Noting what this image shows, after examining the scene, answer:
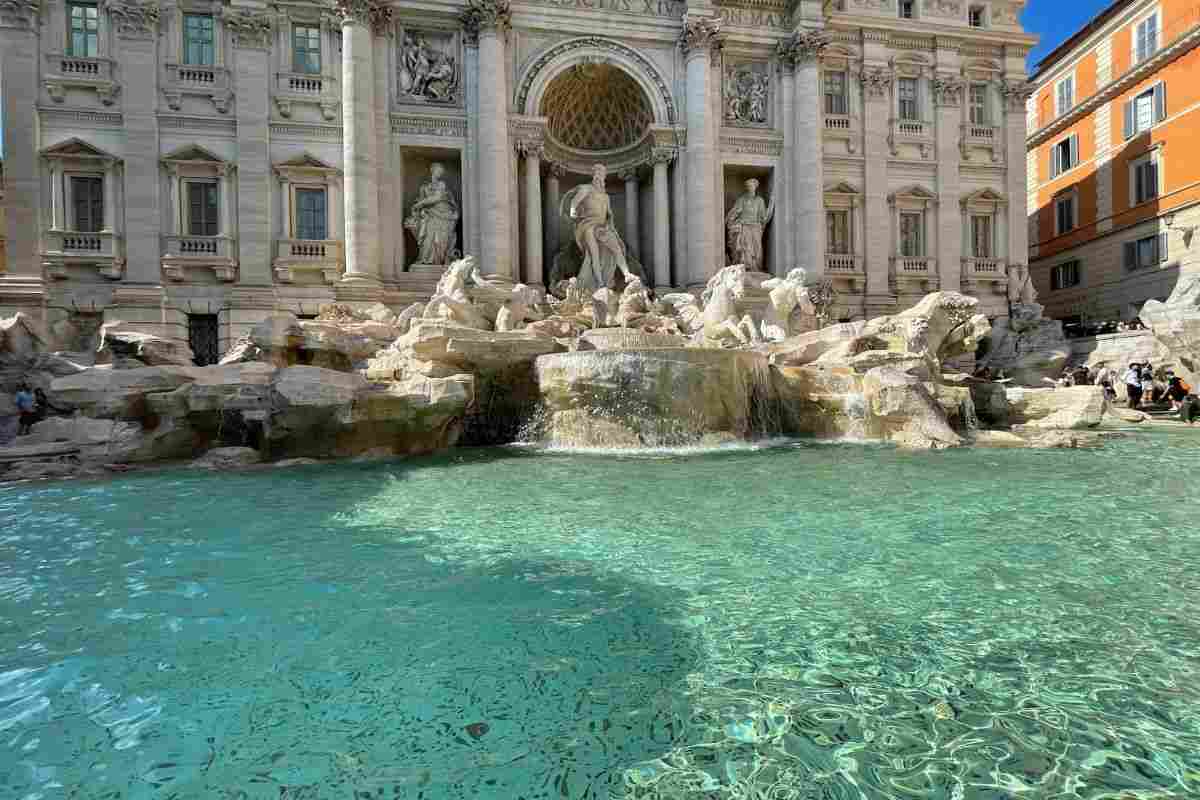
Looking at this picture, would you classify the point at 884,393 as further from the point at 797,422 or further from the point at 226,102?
the point at 226,102

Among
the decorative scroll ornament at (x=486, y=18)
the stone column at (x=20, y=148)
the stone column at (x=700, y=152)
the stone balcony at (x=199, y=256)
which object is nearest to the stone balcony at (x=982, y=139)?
the stone column at (x=700, y=152)

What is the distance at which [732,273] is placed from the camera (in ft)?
41.7

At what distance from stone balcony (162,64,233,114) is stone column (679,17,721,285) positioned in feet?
38.9

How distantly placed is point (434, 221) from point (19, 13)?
1025cm

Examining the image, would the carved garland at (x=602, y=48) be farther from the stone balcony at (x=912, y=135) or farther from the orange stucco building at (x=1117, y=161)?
the orange stucco building at (x=1117, y=161)

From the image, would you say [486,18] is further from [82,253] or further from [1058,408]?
[1058,408]

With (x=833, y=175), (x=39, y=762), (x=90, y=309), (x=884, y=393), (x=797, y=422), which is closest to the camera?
(x=39, y=762)

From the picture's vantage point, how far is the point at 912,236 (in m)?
19.5

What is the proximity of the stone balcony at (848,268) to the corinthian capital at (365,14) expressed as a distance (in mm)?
13920

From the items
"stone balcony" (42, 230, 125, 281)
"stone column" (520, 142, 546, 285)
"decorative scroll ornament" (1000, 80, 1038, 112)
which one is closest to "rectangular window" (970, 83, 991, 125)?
"decorative scroll ornament" (1000, 80, 1038, 112)

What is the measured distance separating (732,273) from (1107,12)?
21381 millimetres

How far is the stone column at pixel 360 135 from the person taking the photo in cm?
1483

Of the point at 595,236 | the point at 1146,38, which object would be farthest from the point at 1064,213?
the point at 595,236

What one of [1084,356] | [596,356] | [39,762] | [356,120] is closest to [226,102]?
[356,120]
